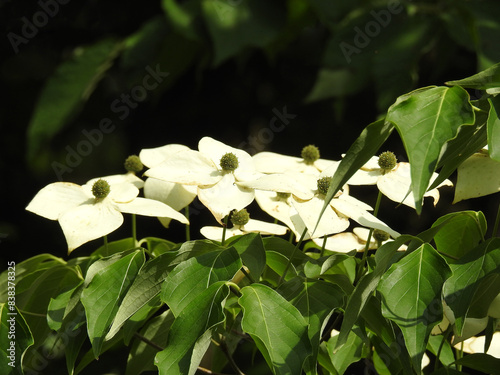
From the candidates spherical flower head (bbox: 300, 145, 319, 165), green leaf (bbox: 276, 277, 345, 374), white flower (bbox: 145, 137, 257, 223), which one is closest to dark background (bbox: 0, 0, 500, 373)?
spherical flower head (bbox: 300, 145, 319, 165)

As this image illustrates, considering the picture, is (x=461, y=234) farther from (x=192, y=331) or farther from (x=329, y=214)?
(x=192, y=331)

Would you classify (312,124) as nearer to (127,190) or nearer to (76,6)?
(76,6)

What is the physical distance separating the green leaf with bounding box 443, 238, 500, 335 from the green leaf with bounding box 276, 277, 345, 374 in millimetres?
80

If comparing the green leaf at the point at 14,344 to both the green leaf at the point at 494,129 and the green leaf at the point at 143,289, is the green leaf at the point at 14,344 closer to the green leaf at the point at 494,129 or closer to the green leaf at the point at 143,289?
the green leaf at the point at 143,289

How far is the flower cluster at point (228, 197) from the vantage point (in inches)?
21.6

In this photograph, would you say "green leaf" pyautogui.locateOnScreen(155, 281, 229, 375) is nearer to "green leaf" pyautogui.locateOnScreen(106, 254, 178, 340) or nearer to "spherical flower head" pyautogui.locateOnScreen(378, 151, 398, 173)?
"green leaf" pyautogui.locateOnScreen(106, 254, 178, 340)

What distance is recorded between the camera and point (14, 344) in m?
0.53

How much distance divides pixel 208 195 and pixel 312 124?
5.04ft

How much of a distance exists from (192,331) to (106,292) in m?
0.09

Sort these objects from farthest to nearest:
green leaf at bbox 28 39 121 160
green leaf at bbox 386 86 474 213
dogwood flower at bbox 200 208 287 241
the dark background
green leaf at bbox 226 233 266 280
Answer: green leaf at bbox 28 39 121 160
the dark background
dogwood flower at bbox 200 208 287 241
green leaf at bbox 226 233 266 280
green leaf at bbox 386 86 474 213

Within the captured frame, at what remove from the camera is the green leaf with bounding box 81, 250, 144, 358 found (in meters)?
0.50

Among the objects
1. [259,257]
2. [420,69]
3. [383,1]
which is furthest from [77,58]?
[259,257]

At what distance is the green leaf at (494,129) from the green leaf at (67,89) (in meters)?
1.64

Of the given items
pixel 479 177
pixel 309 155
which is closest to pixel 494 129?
pixel 479 177
